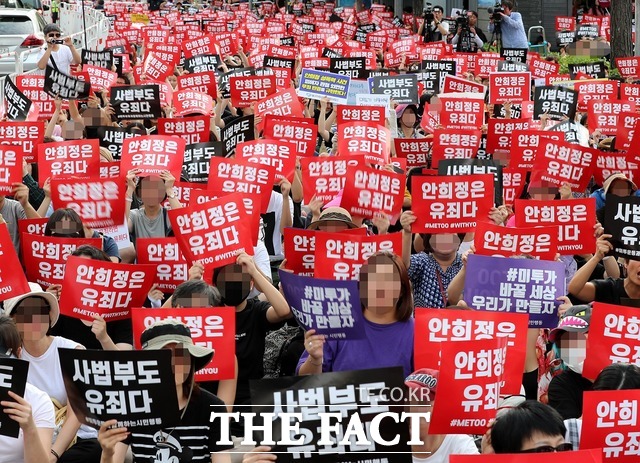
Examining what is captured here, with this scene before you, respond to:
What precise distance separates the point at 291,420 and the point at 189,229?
3.22m

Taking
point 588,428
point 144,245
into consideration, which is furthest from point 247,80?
point 588,428

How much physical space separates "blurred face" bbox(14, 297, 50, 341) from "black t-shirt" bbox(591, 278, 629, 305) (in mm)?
3408

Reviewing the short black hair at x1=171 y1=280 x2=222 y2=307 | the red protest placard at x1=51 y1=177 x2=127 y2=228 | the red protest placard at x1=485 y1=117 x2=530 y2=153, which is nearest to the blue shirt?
the red protest placard at x1=485 y1=117 x2=530 y2=153

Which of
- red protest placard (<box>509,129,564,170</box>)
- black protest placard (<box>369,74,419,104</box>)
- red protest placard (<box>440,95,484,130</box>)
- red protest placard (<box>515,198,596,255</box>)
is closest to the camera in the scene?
red protest placard (<box>515,198,596,255</box>)

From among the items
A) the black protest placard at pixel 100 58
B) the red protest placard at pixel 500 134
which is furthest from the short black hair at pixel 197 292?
the black protest placard at pixel 100 58

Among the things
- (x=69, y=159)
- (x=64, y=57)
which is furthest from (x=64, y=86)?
(x=64, y=57)

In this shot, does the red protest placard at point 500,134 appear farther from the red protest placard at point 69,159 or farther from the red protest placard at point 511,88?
the red protest placard at point 69,159

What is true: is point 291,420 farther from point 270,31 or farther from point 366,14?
point 366,14

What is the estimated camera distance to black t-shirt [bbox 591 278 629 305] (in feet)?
24.9

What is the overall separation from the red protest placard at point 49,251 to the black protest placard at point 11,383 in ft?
9.71

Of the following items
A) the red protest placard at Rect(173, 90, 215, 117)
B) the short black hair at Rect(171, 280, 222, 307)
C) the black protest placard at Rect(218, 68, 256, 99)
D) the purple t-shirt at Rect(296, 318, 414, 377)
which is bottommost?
the black protest placard at Rect(218, 68, 256, 99)

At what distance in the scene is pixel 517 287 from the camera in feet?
23.9

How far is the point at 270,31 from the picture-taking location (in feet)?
95.8

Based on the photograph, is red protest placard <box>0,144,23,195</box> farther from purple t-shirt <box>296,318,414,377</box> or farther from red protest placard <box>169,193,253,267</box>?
purple t-shirt <box>296,318,414,377</box>
